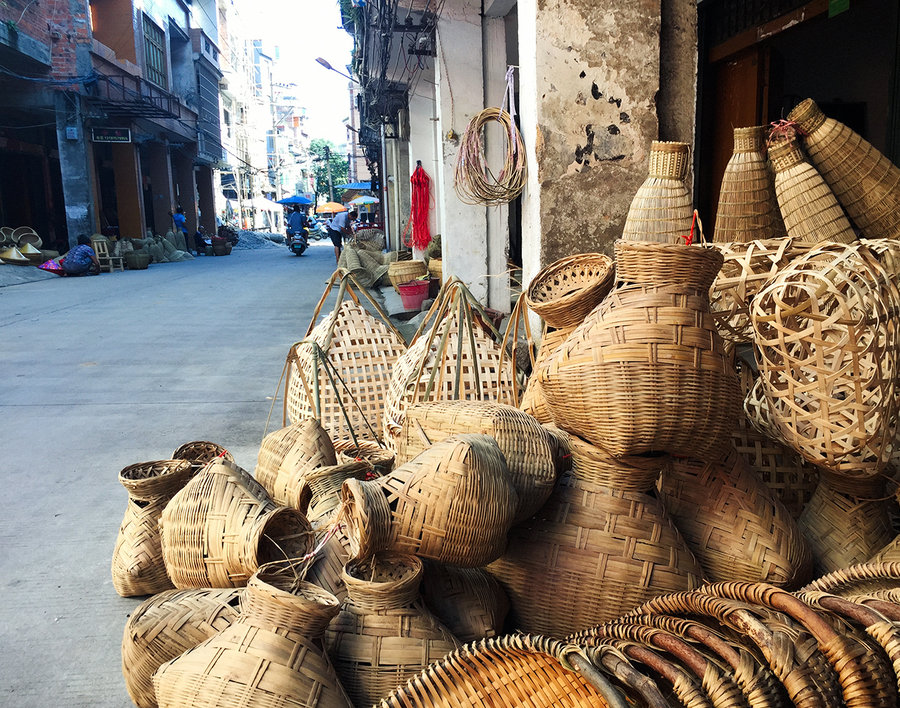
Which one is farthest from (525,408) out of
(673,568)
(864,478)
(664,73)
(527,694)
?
(664,73)

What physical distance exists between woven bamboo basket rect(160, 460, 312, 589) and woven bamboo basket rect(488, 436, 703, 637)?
0.53 meters

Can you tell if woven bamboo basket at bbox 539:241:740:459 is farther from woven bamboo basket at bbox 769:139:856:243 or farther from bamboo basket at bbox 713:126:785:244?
bamboo basket at bbox 713:126:785:244

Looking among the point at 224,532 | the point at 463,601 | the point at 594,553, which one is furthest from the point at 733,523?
the point at 224,532

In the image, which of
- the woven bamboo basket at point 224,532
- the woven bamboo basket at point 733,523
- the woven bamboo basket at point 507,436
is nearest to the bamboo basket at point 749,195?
the woven bamboo basket at point 733,523

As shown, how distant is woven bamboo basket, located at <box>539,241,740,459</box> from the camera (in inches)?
59.4

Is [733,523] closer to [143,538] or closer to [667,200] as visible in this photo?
[667,200]

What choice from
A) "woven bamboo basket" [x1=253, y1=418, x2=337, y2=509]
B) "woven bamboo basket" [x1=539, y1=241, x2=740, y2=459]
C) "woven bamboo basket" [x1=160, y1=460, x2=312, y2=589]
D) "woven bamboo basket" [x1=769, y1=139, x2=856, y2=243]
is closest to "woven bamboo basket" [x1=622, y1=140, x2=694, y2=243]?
"woven bamboo basket" [x1=769, y1=139, x2=856, y2=243]

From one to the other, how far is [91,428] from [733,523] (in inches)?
152

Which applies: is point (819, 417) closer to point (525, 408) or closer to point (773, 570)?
point (773, 570)

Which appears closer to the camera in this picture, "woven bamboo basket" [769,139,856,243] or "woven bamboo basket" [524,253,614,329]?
"woven bamboo basket" [524,253,614,329]

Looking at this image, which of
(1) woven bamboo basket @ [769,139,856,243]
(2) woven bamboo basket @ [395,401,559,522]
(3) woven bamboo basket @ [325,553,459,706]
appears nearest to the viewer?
(3) woven bamboo basket @ [325,553,459,706]

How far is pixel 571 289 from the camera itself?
2.29 m

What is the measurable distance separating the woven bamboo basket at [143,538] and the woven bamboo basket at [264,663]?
954 millimetres

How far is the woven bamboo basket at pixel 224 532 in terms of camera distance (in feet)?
5.66
